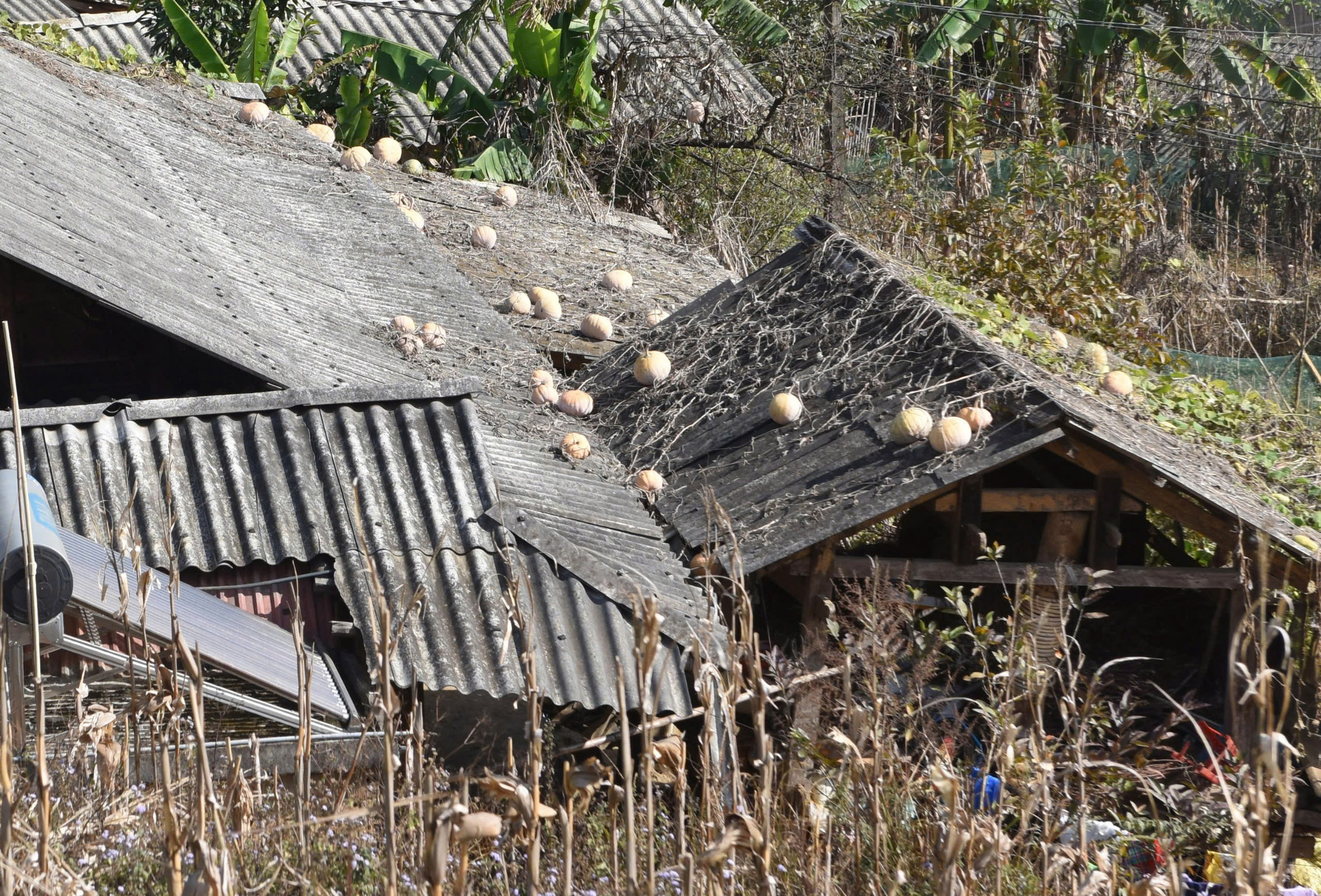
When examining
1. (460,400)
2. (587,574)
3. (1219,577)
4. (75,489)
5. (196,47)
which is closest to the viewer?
(75,489)

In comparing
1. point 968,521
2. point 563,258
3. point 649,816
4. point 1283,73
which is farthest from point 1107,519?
point 1283,73

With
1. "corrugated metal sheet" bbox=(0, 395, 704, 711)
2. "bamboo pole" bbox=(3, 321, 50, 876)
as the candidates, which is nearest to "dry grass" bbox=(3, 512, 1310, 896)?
"bamboo pole" bbox=(3, 321, 50, 876)

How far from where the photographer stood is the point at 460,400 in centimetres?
575

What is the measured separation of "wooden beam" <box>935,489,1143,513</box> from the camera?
6.93 m

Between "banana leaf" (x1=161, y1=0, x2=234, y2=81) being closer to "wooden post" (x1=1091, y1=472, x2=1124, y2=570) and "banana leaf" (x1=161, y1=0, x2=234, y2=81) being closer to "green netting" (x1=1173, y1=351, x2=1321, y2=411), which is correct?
"green netting" (x1=1173, y1=351, x2=1321, y2=411)

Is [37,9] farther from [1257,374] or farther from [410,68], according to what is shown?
[1257,374]

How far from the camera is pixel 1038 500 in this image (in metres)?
6.99

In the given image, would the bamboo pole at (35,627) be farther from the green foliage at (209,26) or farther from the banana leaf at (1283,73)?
the banana leaf at (1283,73)

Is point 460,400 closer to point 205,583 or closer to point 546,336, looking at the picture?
point 205,583

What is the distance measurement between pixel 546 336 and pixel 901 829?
721cm

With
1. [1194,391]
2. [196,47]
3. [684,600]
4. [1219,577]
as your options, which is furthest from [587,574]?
[196,47]

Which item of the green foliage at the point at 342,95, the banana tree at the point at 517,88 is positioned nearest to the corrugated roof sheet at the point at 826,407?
the banana tree at the point at 517,88

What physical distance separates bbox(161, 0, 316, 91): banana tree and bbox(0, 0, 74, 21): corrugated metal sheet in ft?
25.6

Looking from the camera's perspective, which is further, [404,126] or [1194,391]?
[404,126]
